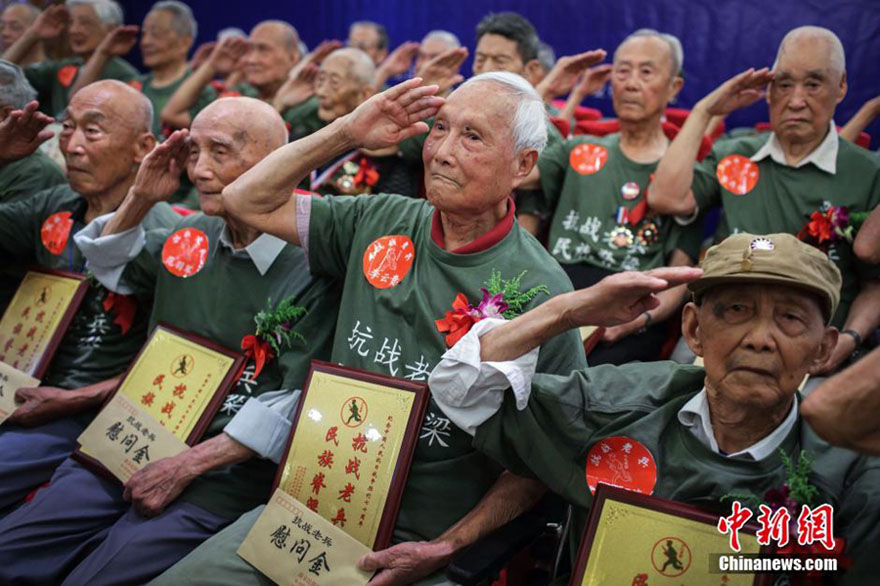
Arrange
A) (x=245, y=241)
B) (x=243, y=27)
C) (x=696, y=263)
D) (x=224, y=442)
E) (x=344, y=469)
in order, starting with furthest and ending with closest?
(x=243, y=27) → (x=696, y=263) → (x=245, y=241) → (x=224, y=442) → (x=344, y=469)

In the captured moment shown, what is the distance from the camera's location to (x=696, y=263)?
3357 mm

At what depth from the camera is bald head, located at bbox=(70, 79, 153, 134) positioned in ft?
10.1

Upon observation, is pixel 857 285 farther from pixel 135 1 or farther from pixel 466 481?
pixel 135 1

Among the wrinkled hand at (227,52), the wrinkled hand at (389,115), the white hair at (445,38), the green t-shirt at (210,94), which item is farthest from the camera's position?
the white hair at (445,38)

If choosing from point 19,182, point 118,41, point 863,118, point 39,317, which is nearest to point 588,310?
point 39,317

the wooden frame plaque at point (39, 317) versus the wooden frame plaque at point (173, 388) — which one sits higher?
the wooden frame plaque at point (39, 317)

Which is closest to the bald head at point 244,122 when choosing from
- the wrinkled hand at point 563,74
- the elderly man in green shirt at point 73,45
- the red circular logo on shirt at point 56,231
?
the red circular logo on shirt at point 56,231

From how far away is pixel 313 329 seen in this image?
247cm

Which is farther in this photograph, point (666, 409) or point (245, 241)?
point (245, 241)

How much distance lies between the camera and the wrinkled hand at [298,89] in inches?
199

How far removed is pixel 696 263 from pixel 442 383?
6.16 ft

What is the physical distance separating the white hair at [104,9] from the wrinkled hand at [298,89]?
1.65m

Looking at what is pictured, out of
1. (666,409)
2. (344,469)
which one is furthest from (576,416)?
(344,469)

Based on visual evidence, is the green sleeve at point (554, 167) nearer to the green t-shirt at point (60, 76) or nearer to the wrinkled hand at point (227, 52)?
the wrinkled hand at point (227, 52)
